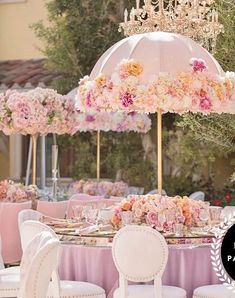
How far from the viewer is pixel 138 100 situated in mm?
7594

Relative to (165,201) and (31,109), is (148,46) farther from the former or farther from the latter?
(31,109)

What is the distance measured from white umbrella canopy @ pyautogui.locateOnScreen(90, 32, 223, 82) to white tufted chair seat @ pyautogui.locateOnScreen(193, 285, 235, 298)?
1.84m

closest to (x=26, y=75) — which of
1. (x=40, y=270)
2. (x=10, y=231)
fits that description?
(x=10, y=231)

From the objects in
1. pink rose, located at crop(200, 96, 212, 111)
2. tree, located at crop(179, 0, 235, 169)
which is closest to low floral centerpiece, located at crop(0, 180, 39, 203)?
tree, located at crop(179, 0, 235, 169)

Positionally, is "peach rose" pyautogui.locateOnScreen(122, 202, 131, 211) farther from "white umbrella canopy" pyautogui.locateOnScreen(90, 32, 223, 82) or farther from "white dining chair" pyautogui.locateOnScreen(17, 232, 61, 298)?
"white dining chair" pyautogui.locateOnScreen(17, 232, 61, 298)

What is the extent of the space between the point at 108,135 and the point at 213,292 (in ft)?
33.6

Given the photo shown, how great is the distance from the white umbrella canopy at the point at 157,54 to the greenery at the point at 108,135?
7768 mm

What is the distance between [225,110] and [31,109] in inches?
163

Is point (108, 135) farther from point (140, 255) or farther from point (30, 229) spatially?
point (140, 255)

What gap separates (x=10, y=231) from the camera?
429 inches

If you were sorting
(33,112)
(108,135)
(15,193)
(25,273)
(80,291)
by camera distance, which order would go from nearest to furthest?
(25,273)
(80,291)
(15,193)
(33,112)
(108,135)

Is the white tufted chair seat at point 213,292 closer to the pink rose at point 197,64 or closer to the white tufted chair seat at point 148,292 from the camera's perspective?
the white tufted chair seat at point 148,292

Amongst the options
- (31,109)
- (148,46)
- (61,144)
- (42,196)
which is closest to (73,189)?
(42,196)

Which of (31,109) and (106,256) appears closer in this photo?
(106,256)
